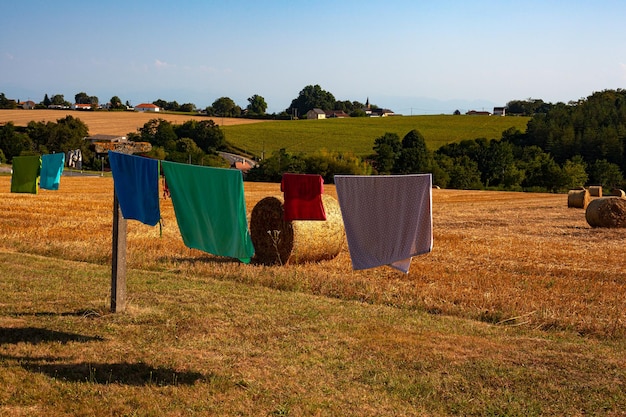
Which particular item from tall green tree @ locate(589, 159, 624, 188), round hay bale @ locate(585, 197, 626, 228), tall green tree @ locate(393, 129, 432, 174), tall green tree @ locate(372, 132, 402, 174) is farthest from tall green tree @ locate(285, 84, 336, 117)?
round hay bale @ locate(585, 197, 626, 228)

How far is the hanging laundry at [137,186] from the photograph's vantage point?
1018 cm

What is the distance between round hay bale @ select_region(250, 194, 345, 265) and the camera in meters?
15.3

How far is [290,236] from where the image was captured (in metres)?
15.2

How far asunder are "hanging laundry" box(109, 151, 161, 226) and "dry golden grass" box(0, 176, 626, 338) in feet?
10.9

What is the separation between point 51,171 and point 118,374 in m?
13.7

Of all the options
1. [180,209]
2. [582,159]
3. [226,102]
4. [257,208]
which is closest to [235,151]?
[582,159]

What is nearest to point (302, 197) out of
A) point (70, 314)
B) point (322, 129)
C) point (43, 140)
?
point (70, 314)

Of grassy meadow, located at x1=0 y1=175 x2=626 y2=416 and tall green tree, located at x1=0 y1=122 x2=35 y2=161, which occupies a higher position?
tall green tree, located at x1=0 y1=122 x2=35 y2=161

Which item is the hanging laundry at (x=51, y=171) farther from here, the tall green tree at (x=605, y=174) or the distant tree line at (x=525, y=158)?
the tall green tree at (x=605, y=174)

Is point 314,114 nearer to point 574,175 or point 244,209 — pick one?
point 574,175

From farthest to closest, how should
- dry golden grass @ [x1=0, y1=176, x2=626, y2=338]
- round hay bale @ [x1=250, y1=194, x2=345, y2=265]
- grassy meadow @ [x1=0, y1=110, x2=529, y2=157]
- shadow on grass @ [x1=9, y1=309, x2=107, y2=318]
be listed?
grassy meadow @ [x1=0, y1=110, x2=529, y2=157] → round hay bale @ [x1=250, y1=194, x2=345, y2=265] → dry golden grass @ [x1=0, y1=176, x2=626, y2=338] → shadow on grass @ [x1=9, y1=309, x2=107, y2=318]

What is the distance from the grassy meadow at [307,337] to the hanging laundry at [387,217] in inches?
41.9

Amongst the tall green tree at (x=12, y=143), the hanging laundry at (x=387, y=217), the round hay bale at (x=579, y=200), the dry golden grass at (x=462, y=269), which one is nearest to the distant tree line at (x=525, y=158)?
the tall green tree at (x=12, y=143)

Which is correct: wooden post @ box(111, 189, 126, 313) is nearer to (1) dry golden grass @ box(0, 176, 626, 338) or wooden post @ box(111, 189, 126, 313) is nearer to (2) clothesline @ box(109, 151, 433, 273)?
(2) clothesline @ box(109, 151, 433, 273)
